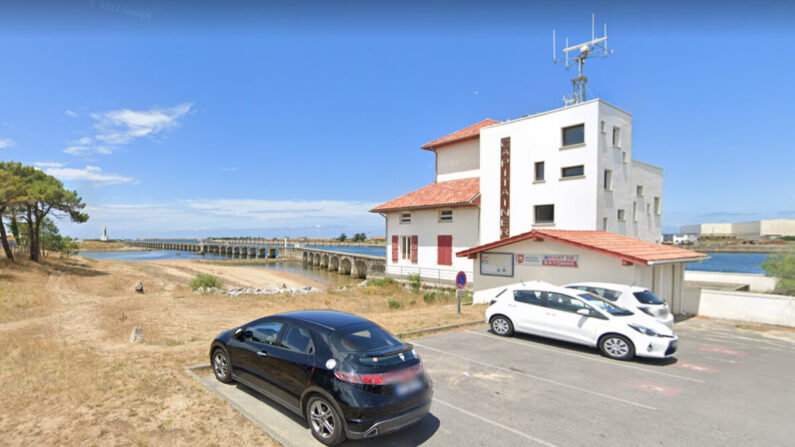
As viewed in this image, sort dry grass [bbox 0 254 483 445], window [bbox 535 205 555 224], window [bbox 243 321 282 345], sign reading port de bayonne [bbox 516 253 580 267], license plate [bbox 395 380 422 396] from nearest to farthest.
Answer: license plate [bbox 395 380 422 396], dry grass [bbox 0 254 483 445], window [bbox 243 321 282 345], sign reading port de bayonne [bbox 516 253 580 267], window [bbox 535 205 555 224]

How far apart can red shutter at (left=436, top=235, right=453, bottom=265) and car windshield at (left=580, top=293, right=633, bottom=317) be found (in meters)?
16.4

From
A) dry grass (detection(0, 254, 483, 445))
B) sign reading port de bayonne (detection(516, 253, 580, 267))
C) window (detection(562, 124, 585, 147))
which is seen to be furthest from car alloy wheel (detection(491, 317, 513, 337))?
window (detection(562, 124, 585, 147))

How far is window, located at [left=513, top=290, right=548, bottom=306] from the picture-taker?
1071cm

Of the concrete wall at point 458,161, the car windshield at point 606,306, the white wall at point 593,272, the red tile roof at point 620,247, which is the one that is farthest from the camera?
the concrete wall at point 458,161

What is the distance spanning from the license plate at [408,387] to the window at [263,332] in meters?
2.23

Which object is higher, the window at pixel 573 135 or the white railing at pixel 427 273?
the window at pixel 573 135

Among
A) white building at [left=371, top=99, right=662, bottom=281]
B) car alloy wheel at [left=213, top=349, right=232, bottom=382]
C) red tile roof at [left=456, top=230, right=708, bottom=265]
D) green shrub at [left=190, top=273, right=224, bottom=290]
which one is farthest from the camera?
green shrub at [left=190, top=273, right=224, bottom=290]

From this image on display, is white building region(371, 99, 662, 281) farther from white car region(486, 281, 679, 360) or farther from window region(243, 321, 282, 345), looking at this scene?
window region(243, 321, 282, 345)

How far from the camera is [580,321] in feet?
32.2

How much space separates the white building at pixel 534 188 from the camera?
19828 millimetres

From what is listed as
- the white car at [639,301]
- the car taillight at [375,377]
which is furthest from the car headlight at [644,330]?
the car taillight at [375,377]

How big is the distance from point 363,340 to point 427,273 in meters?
22.6

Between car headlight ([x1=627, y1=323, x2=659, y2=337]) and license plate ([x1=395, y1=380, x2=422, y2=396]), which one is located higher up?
license plate ([x1=395, y1=380, x2=422, y2=396])

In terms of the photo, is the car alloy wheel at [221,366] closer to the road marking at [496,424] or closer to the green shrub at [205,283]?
the road marking at [496,424]
